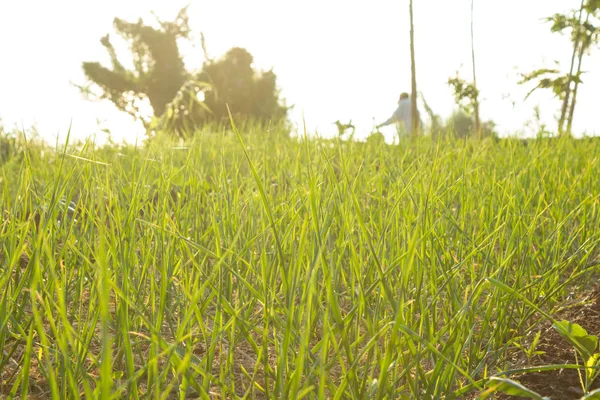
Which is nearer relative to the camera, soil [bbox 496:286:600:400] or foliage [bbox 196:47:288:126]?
soil [bbox 496:286:600:400]

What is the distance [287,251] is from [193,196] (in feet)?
1.23

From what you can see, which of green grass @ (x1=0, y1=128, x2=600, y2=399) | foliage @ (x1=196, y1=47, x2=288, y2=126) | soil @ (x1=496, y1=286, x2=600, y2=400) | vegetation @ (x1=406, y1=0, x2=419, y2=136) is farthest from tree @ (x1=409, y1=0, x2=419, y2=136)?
foliage @ (x1=196, y1=47, x2=288, y2=126)

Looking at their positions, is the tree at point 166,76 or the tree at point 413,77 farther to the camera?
the tree at point 166,76

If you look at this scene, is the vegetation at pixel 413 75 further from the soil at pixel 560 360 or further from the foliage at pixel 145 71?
the foliage at pixel 145 71

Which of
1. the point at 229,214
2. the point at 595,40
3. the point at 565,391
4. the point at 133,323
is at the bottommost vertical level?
the point at 565,391

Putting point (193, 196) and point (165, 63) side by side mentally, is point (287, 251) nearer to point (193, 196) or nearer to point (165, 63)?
point (193, 196)

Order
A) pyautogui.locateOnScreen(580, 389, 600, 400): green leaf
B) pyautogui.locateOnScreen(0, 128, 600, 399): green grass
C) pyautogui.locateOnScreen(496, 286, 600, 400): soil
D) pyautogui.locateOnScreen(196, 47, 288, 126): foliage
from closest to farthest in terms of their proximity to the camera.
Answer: pyautogui.locateOnScreen(580, 389, 600, 400): green leaf → pyautogui.locateOnScreen(0, 128, 600, 399): green grass → pyautogui.locateOnScreen(496, 286, 600, 400): soil → pyautogui.locateOnScreen(196, 47, 288, 126): foliage

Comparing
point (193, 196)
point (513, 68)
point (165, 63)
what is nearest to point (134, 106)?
point (165, 63)

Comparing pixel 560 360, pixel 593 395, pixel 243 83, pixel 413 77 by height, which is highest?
pixel 243 83

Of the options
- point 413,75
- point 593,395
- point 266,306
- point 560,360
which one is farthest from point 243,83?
point 593,395

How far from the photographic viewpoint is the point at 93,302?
0.98 meters

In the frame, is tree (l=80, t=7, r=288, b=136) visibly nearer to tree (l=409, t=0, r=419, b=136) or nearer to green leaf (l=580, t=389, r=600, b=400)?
tree (l=409, t=0, r=419, b=136)

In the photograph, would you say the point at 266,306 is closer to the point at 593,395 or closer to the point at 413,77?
the point at 593,395

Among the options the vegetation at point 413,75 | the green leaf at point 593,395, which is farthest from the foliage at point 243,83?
the green leaf at point 593,395
